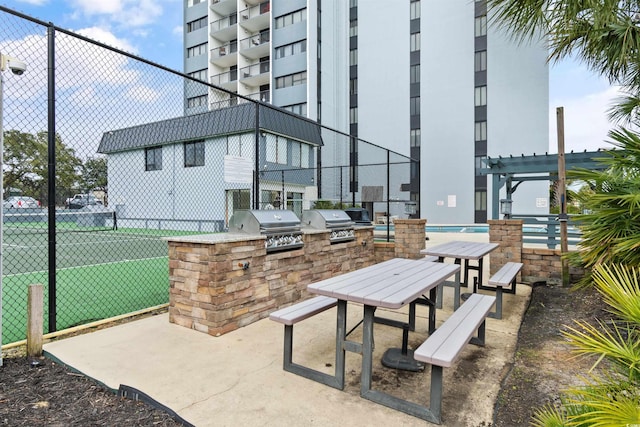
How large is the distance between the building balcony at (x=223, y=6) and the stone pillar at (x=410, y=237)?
25.6 m

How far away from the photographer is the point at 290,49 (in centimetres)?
2344

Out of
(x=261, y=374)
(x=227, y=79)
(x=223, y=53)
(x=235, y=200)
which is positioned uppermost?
(x=223, y=53)

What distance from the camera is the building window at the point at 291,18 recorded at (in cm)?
2288

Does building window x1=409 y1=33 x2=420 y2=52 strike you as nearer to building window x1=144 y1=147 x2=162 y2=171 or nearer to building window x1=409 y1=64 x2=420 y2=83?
building window x1=409 y1=64 x2=420 y2=83

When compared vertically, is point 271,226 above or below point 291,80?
below

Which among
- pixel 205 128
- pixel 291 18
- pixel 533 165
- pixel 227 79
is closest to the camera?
pixel 533 165

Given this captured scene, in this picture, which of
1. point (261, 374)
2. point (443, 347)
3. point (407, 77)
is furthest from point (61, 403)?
point (407, 77)

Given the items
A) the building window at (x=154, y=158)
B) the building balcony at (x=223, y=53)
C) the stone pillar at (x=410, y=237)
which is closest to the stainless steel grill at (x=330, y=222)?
the stone pillar at (x=410, y=237)

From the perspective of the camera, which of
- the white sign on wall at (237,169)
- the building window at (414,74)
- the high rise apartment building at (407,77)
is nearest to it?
the white sign on wall at (237,169)

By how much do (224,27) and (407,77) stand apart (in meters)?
14.1

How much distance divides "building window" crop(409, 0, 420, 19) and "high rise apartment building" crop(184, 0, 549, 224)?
0.07m

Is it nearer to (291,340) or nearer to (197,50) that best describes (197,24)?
(197,50)

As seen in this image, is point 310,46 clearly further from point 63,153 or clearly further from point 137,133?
point 63,153

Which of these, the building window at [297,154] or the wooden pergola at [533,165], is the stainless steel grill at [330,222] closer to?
the wooden pergola at [533,165]
